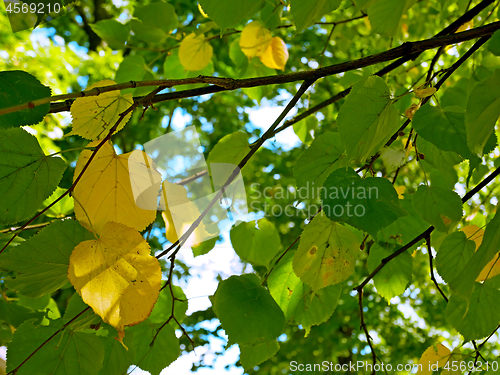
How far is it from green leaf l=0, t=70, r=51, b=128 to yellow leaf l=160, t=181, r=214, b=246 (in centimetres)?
25

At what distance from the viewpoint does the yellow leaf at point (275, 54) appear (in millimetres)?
1016

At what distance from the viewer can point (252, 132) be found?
11.7 feet

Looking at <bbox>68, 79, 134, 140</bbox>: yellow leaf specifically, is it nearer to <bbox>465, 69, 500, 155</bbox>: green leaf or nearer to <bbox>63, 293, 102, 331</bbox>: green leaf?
<bbox>63, 293, 102, 331</bbox>: green leaf

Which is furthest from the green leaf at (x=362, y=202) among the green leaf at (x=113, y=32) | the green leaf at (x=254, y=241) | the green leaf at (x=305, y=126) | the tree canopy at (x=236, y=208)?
the green leaf at (x=113, y=32)

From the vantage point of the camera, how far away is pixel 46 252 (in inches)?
18.6

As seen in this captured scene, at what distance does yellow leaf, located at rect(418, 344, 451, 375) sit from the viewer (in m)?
0.74

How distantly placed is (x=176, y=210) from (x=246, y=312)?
22cm

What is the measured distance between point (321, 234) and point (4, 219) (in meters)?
0.44

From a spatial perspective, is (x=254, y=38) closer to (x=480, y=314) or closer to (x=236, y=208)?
(x=236, y=208)

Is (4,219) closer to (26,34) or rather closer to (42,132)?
(42,132)

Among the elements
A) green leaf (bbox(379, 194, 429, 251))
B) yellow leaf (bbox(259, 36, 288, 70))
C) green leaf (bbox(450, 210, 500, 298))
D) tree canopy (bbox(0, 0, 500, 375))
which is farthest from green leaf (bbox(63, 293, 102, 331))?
yellow leaf (bbox(259, 36, 288, 70))

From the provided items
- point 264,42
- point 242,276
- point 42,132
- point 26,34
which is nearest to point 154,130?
→ point 26,34

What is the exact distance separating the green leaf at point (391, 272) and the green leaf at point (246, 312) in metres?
0.29

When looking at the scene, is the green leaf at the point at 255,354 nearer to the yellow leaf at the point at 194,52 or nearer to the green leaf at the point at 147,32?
the yellow leaf at the point at 194,52
